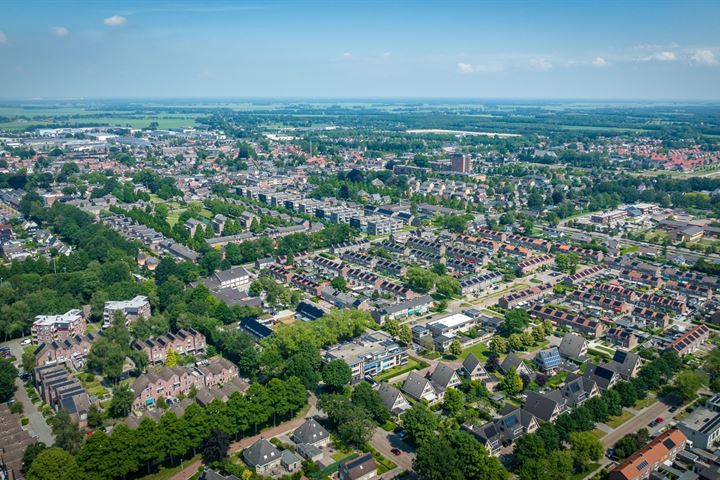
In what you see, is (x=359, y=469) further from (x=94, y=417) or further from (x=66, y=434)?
(x=94, y=417)

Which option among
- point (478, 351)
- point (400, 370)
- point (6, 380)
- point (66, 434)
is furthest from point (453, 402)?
point (6, 380)

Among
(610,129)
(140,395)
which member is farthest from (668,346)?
(610,129)

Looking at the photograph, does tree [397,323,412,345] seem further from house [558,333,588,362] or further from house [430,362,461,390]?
house [558,333,588,362]

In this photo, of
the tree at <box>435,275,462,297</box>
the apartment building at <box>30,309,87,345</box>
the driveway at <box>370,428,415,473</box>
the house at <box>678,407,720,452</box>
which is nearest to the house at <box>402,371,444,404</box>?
the driveway at <box>370,428,415,473</box>

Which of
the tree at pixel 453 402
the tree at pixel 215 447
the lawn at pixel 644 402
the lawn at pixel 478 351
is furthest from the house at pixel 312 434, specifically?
the lawn at pixel 644 402

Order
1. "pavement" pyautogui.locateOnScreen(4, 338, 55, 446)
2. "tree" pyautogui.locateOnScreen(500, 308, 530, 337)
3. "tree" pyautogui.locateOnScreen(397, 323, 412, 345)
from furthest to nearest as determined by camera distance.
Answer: "tree" pyautogui.locateOnScreen(500, 308, 530, 337) → "tree" pyautogui.locateOnScreen(397, 323, 412, 345) → "pavement" pyautogui.locateOnScreen(4, 338, 55, 446)

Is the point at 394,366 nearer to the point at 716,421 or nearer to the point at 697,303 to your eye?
the point at 716,421

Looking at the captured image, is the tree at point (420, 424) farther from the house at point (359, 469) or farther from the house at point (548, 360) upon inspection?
the house at point (548, 360)
